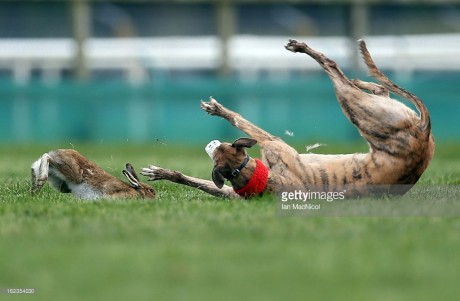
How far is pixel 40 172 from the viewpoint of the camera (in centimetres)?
654

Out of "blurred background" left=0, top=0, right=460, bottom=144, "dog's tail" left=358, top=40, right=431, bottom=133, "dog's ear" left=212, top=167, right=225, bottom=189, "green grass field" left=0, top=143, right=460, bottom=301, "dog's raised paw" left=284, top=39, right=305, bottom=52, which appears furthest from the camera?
"blurred background" left=0, top=0, right=460, bottom=144

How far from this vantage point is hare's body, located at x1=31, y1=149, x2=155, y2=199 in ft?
21.4

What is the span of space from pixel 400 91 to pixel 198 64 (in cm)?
1023

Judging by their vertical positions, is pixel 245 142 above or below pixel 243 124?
below

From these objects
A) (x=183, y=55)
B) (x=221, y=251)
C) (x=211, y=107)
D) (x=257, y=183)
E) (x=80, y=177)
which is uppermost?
(x=183, y=55)

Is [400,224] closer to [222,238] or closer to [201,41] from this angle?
[222,238]

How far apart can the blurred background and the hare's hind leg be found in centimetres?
813

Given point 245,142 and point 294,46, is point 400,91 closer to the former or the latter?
point 294,46

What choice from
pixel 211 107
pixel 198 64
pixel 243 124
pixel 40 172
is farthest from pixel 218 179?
pixel 198 64

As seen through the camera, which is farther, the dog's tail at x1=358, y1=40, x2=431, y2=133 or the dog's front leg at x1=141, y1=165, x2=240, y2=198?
the dog's front leg at x1=141, y1=165, x2=240, y2=198

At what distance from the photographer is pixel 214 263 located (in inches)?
157

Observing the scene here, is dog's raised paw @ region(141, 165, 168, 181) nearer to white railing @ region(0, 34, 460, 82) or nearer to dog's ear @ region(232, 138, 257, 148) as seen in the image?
dog's ear @ region(232, 138, 257, 148)

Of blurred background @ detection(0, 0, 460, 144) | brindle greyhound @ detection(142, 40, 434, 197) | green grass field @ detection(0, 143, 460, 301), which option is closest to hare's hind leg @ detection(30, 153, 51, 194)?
green grass field @ detection(0, 143, 460, 301)

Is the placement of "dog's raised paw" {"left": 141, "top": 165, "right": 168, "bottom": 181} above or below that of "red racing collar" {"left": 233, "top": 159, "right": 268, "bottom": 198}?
above
